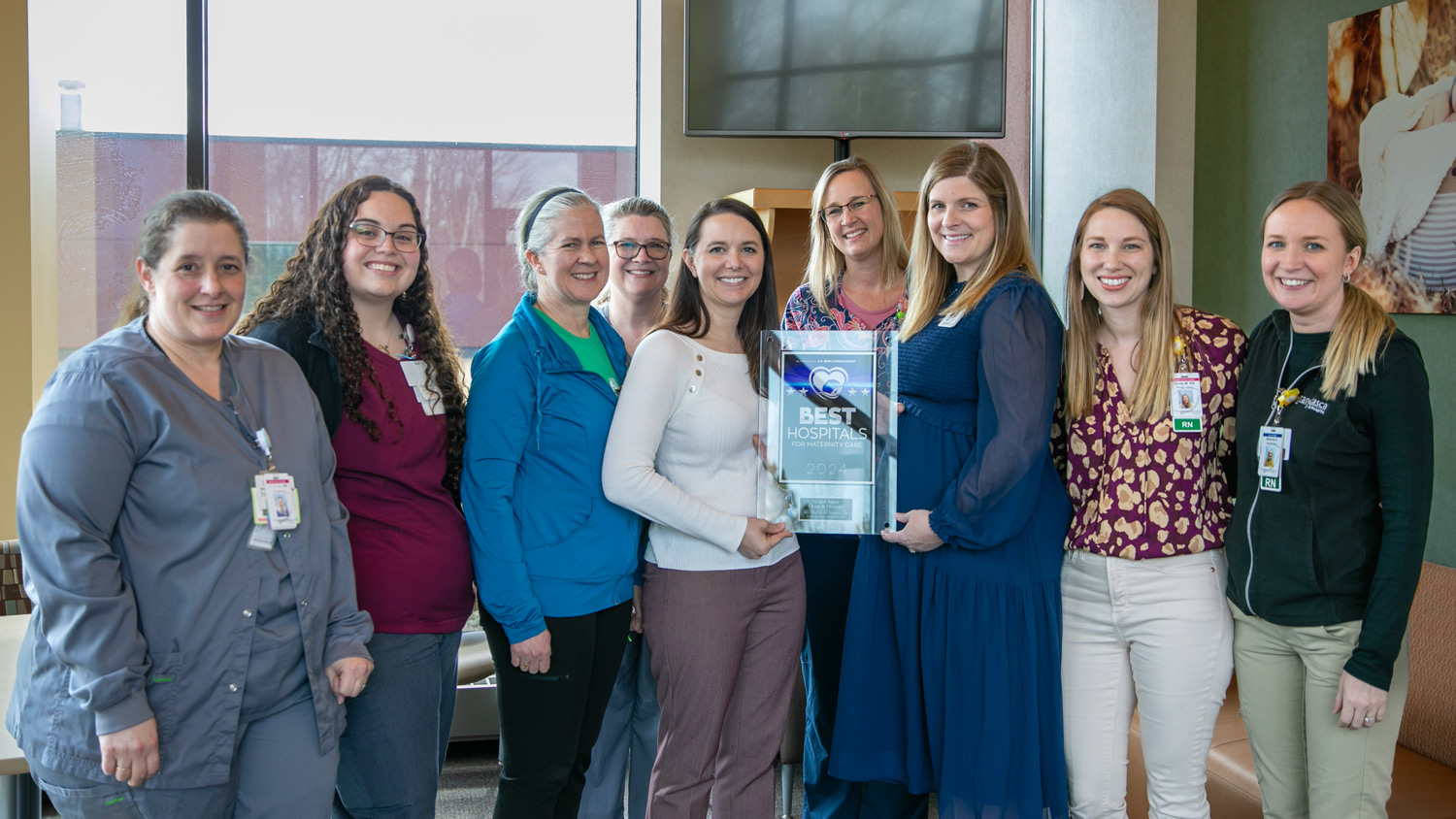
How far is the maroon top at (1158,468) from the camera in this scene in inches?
79.4

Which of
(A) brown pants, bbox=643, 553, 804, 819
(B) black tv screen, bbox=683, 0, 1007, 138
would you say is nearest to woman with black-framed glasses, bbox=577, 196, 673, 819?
(A) brown pants, bbox=643, 553, 804, 819

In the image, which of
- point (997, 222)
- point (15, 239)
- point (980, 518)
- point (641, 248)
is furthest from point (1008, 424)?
point (15, 239)

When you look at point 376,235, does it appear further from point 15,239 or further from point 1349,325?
point 15,239

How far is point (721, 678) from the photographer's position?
2.06 metres

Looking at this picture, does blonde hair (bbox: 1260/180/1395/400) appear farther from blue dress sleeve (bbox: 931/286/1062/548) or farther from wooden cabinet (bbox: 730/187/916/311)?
wooden cabinet (bbox: 730/187/916/311)

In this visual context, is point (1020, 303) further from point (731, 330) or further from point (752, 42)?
point (752, 42)

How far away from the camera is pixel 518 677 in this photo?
200cm

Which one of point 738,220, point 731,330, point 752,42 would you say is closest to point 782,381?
point 731,330

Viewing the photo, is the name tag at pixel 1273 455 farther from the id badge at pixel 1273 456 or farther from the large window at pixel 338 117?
the large window at pixel 338 117

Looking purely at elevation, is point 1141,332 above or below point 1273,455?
above

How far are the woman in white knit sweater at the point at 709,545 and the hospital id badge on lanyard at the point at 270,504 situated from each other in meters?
0.60

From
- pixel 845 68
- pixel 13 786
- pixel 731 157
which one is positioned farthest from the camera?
pixel 731 157

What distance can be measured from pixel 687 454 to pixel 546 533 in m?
0.33

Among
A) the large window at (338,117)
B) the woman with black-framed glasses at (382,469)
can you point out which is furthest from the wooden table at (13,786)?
the large window at (338,117)
